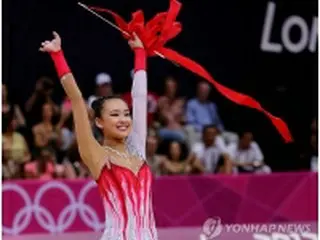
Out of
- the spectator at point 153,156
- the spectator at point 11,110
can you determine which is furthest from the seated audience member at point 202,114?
the spectator at point 11,110

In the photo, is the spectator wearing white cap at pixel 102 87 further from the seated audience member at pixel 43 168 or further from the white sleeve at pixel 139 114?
the white sleeve at pixel 139 114

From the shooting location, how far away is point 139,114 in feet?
21.4

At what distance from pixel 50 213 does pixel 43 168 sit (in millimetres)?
697

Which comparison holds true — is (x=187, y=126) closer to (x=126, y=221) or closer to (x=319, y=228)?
(x=319, y=228)

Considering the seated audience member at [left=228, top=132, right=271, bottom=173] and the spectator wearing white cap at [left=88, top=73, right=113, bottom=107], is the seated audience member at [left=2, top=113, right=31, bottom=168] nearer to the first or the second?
the spectator wearing white cap at [left=88, top=73, right=113, bottom=107]

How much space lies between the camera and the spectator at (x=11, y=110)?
11.8m

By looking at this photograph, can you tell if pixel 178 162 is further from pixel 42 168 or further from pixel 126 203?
pixel 126 203

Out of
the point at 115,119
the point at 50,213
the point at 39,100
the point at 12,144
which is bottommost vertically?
the point at 50,213

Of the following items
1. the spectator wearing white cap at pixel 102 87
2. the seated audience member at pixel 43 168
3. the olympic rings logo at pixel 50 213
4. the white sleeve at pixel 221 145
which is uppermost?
the spectator wearing white cap at pixel 102 87

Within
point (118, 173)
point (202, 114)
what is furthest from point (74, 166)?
point (118, 173)

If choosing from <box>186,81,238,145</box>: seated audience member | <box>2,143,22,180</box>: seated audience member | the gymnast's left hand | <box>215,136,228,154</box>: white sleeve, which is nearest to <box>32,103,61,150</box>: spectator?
<box>2,143,22,180</box>: seated audience member

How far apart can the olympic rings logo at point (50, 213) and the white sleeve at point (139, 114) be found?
4.29 m

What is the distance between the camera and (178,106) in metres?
13.2

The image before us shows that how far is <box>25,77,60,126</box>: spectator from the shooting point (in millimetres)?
12502
